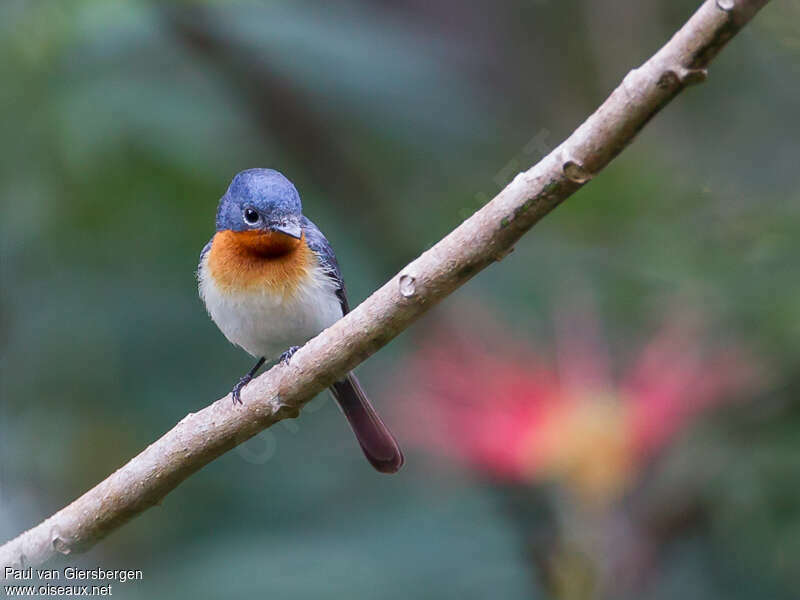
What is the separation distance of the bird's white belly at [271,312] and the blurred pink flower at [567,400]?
56cm

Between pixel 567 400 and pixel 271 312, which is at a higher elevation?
pixel 271 312

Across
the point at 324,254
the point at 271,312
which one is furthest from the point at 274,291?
the point at 324,254

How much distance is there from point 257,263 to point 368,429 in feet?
2.46

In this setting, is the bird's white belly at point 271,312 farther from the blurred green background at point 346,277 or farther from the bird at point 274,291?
the blurred green background at point 346,277

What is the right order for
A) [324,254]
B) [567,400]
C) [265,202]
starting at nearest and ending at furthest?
[265,202] < [567,400] < [324,254]

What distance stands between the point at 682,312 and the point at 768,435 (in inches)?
24.2

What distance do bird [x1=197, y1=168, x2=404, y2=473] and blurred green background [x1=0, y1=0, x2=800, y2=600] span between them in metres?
0.41

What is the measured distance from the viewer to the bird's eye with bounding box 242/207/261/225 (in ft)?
12.3

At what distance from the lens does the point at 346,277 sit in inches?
214

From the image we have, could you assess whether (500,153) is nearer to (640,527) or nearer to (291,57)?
(291,57)

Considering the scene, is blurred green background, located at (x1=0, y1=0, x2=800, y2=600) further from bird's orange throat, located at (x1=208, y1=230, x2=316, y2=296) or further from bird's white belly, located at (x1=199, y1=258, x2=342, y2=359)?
bird's orange throat, located at (x1=208, y1=230, x2=316, y2=296)

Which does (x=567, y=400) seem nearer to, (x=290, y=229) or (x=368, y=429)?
(x=368, y=429)

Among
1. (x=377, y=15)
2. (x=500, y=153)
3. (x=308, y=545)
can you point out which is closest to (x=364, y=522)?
(x=308, y=545)

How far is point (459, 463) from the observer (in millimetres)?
4375
